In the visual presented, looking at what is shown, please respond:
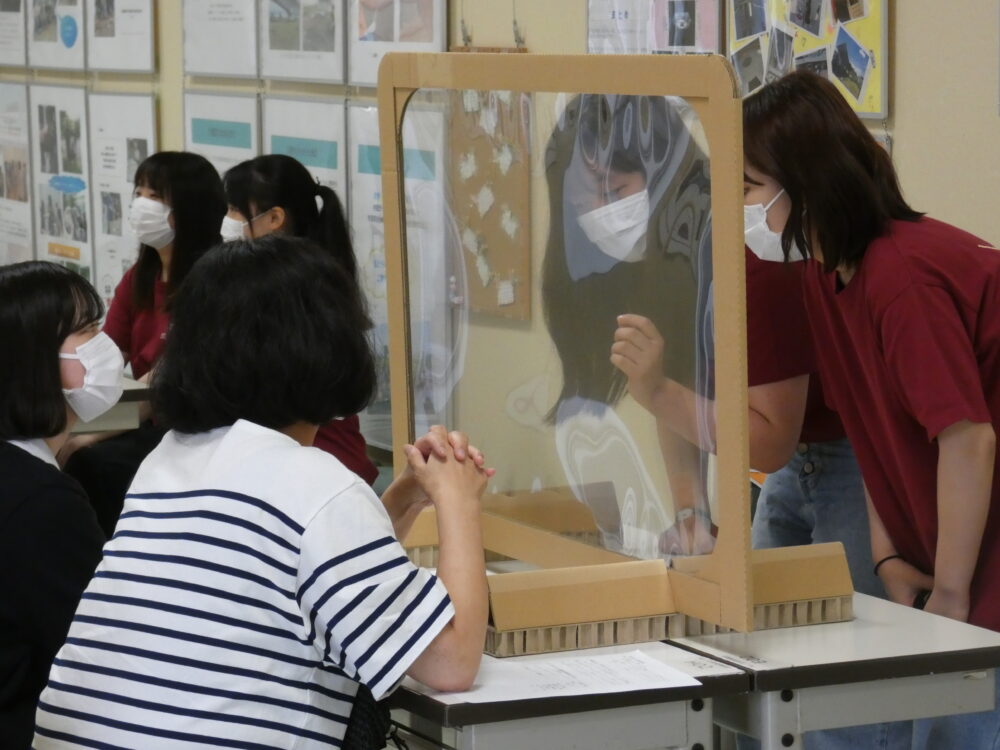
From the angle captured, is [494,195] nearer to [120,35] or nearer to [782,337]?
[782,337]

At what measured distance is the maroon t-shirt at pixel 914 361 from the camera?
1.94 m

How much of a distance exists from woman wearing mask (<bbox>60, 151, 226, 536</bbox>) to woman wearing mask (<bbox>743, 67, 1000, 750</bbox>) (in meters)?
2.44

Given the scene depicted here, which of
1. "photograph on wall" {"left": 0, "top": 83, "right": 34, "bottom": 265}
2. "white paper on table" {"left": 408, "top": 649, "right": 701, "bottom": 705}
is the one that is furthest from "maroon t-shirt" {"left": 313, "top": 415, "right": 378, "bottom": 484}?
"photograph on wall" {"left": 0, "top": 83, "right": 34, "bottom": 265}

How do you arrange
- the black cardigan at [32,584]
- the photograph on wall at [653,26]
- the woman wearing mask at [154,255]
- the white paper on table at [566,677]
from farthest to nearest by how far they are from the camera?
the woman wearing mask at [154,255] → the photograph on wall at [653,26] → the black cardigan at [32,584] → the white paper on table at [566,677]

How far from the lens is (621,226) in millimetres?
1822

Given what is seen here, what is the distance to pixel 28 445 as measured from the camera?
2156 mm

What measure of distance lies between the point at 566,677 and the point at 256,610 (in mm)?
368

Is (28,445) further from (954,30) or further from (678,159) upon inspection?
(954,30)

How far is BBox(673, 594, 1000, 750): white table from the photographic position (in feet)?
5.38

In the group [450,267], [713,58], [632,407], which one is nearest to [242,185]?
[450,267]

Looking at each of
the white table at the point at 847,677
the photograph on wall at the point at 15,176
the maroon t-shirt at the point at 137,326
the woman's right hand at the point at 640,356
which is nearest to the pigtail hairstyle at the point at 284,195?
the maroon t-shirt at the point at 137,326

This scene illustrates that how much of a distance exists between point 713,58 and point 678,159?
0.51ft

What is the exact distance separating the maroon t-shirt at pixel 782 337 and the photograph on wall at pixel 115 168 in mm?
4112

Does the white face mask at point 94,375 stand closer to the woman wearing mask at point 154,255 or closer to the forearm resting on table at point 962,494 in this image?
the forearm resting on table at point 962,494
